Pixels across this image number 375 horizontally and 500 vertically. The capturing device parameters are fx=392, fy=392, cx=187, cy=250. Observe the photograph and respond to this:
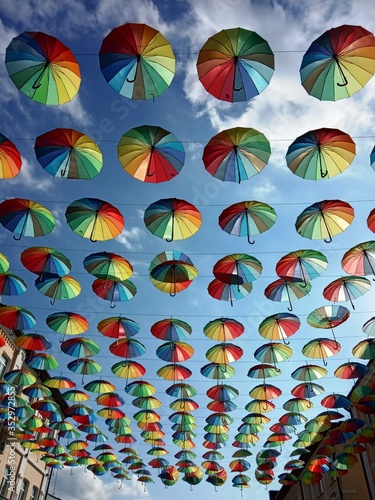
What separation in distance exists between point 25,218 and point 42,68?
3.71 m

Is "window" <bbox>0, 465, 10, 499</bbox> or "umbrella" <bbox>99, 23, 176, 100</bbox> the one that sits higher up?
"umbrella" <bbox>99, 23, 176, 100</bbox>

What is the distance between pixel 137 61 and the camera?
247 inches

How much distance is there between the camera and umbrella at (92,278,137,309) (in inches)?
417

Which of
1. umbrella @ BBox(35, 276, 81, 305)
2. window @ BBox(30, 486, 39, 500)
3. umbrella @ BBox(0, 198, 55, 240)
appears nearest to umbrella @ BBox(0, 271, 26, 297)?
umbrella @ BBox(35, 276, 81, 305)

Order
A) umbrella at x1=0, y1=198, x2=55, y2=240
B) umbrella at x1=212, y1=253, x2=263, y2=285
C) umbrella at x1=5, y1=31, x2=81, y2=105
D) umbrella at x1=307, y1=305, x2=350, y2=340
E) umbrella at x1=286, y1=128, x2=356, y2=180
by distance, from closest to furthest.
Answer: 1. umbrella at x1=5, y1=31, x2=81, y2=105
2. umbrella at x1=286, y1=128, x2=356, y2=180
3. umbrella at x1=0, y1=198, x2=55, y2=240
4. umbrella at x1=212, y1=253, x2=263, y2=285
5. umbrella at x1=307, y1=305, x2=350, y2=340

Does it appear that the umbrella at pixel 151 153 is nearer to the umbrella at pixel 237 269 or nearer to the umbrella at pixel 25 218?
the umbrella at pixel 25 218

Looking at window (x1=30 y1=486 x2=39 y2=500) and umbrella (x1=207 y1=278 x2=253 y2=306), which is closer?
umbrella (x1=207 y1=278 x2=253 y2=306)

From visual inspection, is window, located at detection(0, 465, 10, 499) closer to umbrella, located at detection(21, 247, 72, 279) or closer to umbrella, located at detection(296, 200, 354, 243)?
umbrella, located at detection(21, 247, 72, 279)

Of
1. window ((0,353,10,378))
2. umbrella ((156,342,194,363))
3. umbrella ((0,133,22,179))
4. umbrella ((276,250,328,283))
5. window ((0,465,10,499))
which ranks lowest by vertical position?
window ((0,465,10,499))

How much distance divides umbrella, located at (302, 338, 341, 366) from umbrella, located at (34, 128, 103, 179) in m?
8.80

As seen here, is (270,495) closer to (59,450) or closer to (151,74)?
(59,450)

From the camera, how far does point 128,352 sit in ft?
42.4

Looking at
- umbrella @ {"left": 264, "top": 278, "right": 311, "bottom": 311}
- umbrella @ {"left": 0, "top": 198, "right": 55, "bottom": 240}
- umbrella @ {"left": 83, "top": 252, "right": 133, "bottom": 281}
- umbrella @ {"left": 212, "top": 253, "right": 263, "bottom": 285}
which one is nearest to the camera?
umbrella @ {"left": 0, "top": 198, "right": 55, "bottom": 240}

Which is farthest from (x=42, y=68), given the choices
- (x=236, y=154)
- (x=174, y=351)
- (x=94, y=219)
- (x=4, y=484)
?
(x=4, y=484)
